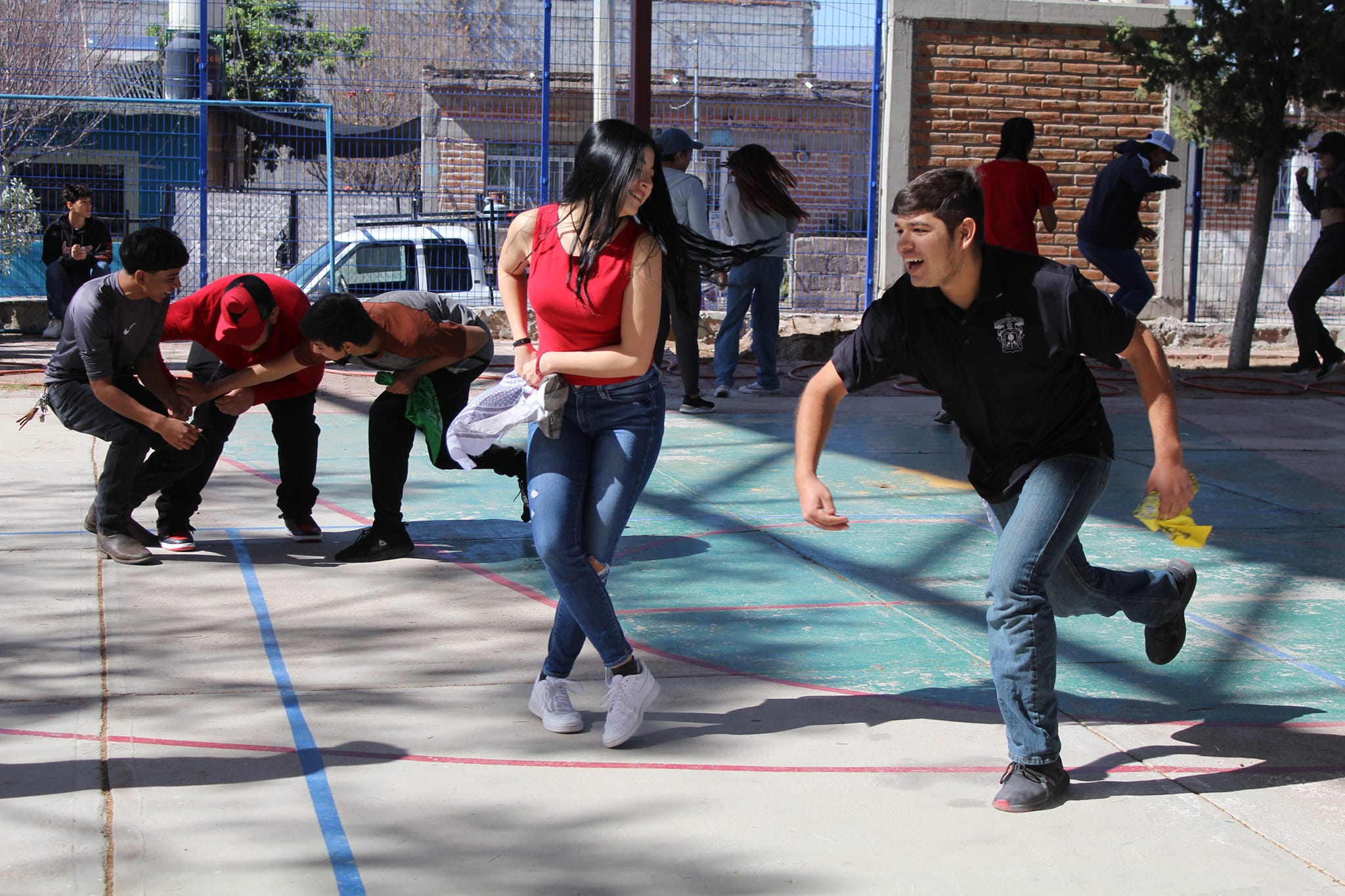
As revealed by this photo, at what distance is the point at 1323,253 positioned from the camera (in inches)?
456

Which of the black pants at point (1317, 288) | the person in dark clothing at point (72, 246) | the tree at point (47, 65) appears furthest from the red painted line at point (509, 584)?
the tree at point (47, 65)

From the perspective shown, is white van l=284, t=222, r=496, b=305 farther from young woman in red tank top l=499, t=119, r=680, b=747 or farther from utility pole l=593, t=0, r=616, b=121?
young woman in red tank top l=499, t=119, r=680, b=747

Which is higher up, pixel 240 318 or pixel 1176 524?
pixel 240 318

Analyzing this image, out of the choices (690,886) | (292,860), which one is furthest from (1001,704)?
(292,860)

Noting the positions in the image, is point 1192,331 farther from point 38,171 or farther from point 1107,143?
point 38,171

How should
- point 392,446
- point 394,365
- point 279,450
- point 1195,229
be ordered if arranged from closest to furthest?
point 394,365, point 392,446, point 279,450, point 1195,229

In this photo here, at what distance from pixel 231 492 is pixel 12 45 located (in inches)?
495

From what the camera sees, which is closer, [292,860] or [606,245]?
[292,860]

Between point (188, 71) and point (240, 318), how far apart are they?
10.0 meters

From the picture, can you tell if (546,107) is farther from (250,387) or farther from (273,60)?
(250,387)

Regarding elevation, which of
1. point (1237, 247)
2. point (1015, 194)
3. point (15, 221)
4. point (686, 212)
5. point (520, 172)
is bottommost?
point (1237, 247)

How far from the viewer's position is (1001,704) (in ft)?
11.5

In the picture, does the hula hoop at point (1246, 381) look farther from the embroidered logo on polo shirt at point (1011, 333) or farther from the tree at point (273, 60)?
the tree at point (273, 60)

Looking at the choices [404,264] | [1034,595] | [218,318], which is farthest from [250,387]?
[404,264]
